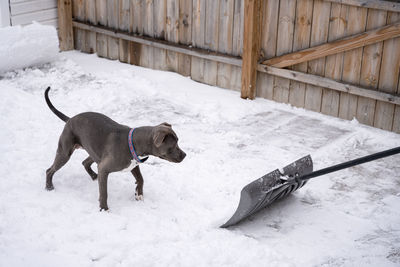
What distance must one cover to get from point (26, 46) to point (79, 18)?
180 cm

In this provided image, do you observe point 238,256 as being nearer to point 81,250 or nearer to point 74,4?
point 81,250

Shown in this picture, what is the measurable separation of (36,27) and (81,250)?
5.62 meters

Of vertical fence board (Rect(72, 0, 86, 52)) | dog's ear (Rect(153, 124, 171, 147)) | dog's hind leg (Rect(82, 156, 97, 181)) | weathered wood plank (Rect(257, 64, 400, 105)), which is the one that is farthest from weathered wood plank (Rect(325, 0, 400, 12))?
vertical fence board (Rect(72, 0, 86, 52))

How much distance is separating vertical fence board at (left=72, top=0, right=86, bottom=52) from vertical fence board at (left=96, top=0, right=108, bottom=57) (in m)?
0.42

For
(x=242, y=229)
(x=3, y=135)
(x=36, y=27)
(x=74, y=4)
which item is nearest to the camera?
(x=242, y=229)

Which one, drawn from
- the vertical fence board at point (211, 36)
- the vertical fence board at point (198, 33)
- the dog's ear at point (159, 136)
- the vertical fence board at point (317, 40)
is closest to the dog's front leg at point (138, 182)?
the dog's ear at point (159, 136)

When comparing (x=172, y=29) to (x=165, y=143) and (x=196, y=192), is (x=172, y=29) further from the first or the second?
(x=165, y=143)

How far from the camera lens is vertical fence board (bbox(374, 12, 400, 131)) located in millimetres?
6430

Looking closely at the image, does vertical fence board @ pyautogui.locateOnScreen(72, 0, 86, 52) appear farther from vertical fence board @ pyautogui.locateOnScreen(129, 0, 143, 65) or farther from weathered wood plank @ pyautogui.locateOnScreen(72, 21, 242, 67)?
vertical fence board @ pyautogui.locateOnScreen(129, 0, 143, 65)

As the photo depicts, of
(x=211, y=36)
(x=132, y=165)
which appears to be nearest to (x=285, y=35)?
(x=211, y=36)

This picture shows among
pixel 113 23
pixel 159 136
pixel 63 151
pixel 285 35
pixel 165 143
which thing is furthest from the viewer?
pixel 113 23

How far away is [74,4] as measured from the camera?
10.1 meters

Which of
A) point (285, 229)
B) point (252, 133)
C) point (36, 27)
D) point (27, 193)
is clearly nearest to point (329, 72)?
point (252, 133)

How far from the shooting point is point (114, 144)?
4648 millimetres
